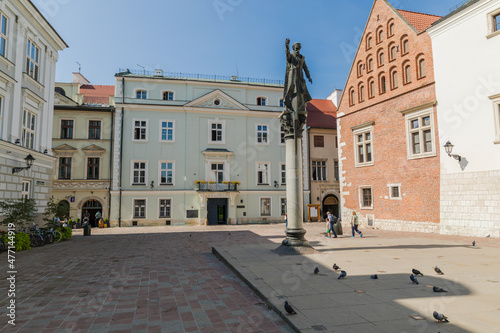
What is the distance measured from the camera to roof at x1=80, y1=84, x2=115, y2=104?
3447 cm

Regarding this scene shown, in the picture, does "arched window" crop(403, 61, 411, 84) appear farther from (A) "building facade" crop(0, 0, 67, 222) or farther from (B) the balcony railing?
(A) "building facade" crop(0, 0, 67, 222)

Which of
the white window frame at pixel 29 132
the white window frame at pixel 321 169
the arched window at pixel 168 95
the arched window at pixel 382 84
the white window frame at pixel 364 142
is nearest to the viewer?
the white window frame at pixel 29 132

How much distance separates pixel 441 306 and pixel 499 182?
13.4m

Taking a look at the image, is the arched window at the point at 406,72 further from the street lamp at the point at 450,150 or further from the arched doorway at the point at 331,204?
the arched doorway at the point at 331,204

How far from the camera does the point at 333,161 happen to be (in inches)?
1367

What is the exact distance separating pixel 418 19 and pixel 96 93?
32.4 metres

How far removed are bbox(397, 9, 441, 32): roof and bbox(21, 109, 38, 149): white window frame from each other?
24629mm

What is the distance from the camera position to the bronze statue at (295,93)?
11406 mm

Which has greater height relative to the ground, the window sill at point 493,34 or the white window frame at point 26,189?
the window sill at point 493,34

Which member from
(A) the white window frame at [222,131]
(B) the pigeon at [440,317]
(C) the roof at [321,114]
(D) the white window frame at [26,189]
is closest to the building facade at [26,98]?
(D) the white window frame at [26,189]

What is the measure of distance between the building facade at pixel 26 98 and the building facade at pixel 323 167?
23.9 meters

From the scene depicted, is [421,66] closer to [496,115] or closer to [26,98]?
[496,115]

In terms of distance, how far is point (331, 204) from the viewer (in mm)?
34562

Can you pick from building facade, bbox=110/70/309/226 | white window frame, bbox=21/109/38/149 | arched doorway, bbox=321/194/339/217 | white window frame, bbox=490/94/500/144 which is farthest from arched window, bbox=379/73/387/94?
white window frame, bbox=21/109/38/149
